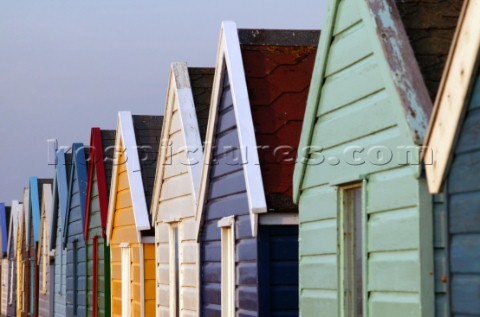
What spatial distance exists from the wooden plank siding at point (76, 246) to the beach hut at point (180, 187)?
6.28 meters

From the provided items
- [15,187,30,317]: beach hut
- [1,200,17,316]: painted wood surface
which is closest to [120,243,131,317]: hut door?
[15,187,30,317]: beach hut

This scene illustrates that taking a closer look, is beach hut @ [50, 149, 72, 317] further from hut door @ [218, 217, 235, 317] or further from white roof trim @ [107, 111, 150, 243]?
hut door @ [218, 217, 235, 317]

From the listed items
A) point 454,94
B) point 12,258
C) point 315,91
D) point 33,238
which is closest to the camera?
point 454,94

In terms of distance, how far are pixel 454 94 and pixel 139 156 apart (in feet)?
39.4

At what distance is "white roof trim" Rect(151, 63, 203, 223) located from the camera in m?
14.7

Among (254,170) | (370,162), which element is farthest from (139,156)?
(370,162)

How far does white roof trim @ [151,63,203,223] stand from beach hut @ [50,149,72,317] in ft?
30.0

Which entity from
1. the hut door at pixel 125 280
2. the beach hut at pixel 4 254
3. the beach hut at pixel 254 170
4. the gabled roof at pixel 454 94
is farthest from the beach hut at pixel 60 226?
the gabled roof at pixel 454 94

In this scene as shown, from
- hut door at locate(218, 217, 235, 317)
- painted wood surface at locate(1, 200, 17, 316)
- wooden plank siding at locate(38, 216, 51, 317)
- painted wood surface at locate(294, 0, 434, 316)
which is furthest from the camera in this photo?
painted wood surface at locate(1, 200, 17, 316)

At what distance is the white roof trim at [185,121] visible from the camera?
1469 centimetres

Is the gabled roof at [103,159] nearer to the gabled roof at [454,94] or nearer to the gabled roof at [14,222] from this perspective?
the gabled roof at [454,94]

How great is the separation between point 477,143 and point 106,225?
1426 centimetres

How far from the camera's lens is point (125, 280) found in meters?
18.8

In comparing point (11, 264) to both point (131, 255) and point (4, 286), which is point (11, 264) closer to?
point (4, 286)
